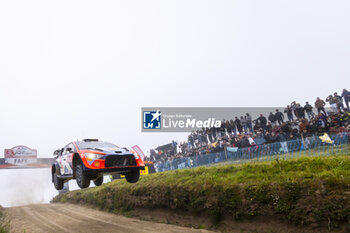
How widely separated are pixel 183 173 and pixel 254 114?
9405mm

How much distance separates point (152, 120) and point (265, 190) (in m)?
5.76

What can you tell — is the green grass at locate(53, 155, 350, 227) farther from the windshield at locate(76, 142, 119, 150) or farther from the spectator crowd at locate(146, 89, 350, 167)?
the windshield at locate(76, 142, 119, 150)

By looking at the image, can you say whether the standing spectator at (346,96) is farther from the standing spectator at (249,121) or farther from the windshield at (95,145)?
the windshield at (95,145)

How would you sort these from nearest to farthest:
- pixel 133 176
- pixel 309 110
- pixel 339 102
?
pixel 133 176 → pixel 339 102 → pixel 309 110

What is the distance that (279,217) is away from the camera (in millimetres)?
10758

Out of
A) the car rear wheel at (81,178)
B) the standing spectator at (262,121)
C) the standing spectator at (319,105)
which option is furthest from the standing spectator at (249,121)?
the car rear wheel at (81,178)

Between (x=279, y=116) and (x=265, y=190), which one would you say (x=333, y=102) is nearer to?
(x=279, y=116)

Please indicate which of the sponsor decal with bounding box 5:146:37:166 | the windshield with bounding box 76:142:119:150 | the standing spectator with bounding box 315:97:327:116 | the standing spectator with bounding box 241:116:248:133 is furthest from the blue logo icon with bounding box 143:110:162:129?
the standing spectator with bounding box 241:116:248:133

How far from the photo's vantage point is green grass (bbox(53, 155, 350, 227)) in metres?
9.39

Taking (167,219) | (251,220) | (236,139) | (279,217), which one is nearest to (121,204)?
(167,219)

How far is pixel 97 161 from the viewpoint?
6352 mm

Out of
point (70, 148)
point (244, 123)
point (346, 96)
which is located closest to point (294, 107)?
point (346, 96)

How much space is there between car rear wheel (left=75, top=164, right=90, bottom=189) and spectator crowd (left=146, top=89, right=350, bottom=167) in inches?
547

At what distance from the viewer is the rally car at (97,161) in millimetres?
6359
